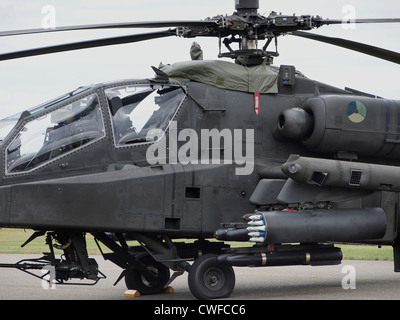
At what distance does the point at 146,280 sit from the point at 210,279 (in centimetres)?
152

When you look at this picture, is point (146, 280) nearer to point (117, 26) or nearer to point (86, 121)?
point (86, 121)

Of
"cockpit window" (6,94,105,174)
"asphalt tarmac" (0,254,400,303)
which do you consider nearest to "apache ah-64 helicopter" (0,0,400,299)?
"cockpit window" (6,94,105,174)

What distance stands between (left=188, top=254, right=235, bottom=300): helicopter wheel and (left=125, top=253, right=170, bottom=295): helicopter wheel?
1.37 meters

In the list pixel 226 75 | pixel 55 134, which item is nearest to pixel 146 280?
pixel 55 134

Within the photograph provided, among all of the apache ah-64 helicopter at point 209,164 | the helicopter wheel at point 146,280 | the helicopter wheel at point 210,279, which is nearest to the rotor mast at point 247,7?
the apache ah-64 helicopter at point 209,164

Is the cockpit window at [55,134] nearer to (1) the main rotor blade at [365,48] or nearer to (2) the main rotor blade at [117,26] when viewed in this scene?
(2) the main rotor blade at [117,26]

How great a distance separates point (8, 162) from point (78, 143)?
957mm

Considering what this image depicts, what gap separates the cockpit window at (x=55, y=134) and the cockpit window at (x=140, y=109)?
0.87 ft

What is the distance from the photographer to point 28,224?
32.0 ft

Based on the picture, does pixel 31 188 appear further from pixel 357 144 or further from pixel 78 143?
pixel 357 144

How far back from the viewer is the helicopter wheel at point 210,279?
1062cm

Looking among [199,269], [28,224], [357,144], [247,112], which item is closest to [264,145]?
[247,112]

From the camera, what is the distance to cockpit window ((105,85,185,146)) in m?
10.7

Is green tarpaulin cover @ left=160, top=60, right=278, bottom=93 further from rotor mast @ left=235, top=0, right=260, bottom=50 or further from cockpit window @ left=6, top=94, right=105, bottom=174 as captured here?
cockpit window @ left=6, top=94, right=105, bottom=174
